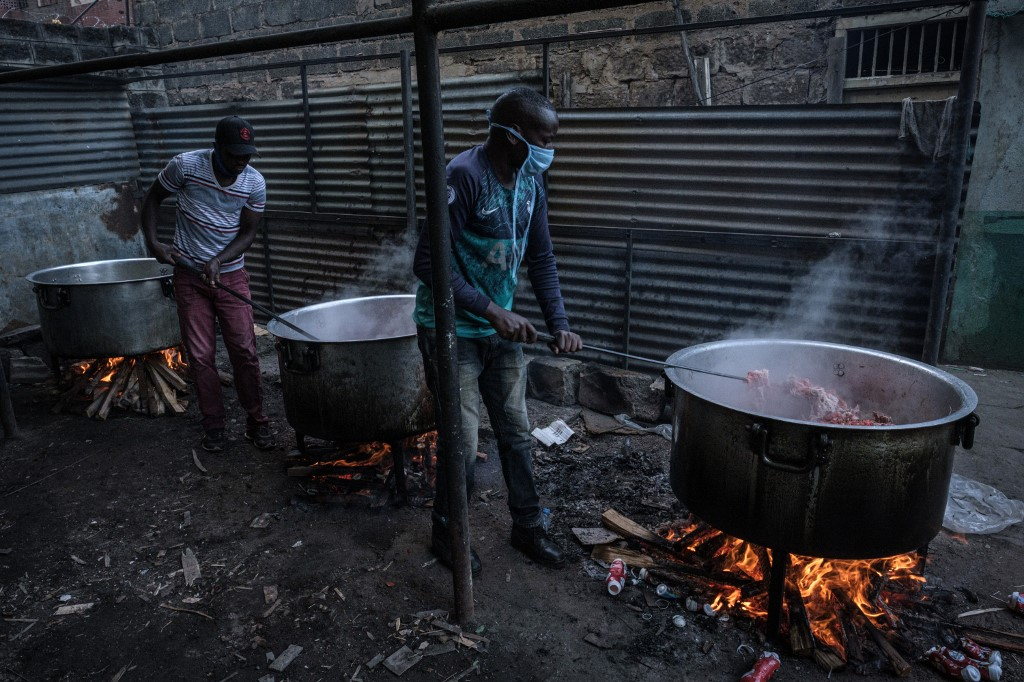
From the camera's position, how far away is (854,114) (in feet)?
16.4

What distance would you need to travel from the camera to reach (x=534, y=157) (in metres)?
3.38

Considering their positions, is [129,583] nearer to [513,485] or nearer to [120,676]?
[120,676]

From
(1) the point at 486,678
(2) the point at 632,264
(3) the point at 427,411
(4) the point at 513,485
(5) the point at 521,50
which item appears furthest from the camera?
(5) the point at 521,50

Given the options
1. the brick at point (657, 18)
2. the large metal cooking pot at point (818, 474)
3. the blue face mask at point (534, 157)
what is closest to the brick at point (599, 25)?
the brick at point (657, 18)

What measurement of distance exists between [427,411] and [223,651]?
5.88ft

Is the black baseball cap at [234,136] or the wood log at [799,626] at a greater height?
the black baseball cap at [234,136]

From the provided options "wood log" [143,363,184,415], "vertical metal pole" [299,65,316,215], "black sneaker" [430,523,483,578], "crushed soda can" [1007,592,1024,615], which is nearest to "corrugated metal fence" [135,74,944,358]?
"vertical metal pole" [299,65,316,215]

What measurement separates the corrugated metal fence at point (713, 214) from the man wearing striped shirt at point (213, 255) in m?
2.18

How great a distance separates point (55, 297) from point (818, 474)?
6.38 m

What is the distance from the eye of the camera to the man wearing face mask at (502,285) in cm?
335

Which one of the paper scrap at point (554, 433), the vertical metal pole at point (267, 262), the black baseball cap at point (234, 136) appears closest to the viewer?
the black baseball cap at point (234, 136)

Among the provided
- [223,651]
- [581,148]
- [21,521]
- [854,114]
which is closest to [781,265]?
[854,114]

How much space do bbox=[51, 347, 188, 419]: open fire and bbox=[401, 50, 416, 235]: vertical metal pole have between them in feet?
9.21

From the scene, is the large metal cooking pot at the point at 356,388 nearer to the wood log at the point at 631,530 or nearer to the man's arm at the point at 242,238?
the man's arm at the point at 242,238
